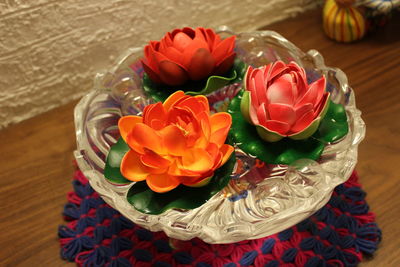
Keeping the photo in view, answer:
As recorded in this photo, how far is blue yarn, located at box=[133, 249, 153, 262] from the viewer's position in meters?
0.60

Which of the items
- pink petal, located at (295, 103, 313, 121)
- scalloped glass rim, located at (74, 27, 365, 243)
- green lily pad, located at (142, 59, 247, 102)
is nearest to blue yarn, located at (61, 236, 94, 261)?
scalloped glass rim, located at (74, 27, 365, 243)

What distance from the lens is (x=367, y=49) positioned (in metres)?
0.91

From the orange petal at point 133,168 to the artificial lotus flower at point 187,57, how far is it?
5.5 inches

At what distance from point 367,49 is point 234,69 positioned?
367 millimetres

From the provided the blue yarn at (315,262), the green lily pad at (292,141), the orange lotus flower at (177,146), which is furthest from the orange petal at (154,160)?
the blue yarn at (315,262)

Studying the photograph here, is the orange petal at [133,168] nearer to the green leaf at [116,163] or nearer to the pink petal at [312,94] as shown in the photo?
the green leaf at [116,163]

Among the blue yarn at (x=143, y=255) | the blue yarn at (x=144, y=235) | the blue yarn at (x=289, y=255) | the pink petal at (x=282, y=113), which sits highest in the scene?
the pink petal at (x=282, y=113)

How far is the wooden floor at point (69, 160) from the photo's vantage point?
2.13 feet

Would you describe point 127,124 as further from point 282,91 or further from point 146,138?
point 282,91

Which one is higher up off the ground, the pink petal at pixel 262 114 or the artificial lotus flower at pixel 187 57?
the artificial lotus flower at pixel 187 57

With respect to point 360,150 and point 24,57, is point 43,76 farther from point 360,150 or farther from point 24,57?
point 360,150

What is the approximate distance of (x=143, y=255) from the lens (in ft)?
1.98

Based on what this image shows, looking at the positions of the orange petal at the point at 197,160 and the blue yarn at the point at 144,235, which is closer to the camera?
the orange petal at the point at 197,160

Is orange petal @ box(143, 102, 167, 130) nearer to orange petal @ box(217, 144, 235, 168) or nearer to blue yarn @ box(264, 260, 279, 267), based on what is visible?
orange petal @ box(217, 144, 235, 168)
